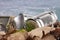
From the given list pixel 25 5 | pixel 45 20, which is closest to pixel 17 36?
pixel 45 20

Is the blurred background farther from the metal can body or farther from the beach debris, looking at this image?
the beach debris

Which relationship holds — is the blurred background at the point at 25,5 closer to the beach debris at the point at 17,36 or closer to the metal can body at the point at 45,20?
the metal can body at the point at 45,20

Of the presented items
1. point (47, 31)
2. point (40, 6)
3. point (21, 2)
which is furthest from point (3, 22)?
point (21, 2)

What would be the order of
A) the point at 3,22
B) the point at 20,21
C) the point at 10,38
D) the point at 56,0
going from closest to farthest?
1. the point at 10,38
2. the point at 20,21
3. the point at 3,22
4. the point at 56,0

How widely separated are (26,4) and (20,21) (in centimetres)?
442

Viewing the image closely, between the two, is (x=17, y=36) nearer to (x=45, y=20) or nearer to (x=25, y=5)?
(x=45, y=20)

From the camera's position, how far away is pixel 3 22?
429cm

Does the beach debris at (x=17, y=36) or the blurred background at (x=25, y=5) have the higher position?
the blurred background at (x=25, y=5)

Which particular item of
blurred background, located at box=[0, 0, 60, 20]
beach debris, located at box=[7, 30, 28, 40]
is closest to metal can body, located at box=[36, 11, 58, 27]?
beach debris, located at box=[7, 30, 28, 40]

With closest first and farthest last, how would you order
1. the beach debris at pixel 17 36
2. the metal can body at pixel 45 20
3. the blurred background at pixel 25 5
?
1. the beach debris at pixel 17 36
2. the metal can body at pixel 45 20
3. the blurred background at pixel 25 5

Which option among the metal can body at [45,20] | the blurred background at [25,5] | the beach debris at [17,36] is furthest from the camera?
the blurred background at [25,5]

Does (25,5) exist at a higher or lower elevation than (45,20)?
higher

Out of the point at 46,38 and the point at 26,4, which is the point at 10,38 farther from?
the point at 26,4

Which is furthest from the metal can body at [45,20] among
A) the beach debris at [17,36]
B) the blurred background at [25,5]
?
the blurred background at [25,5]
